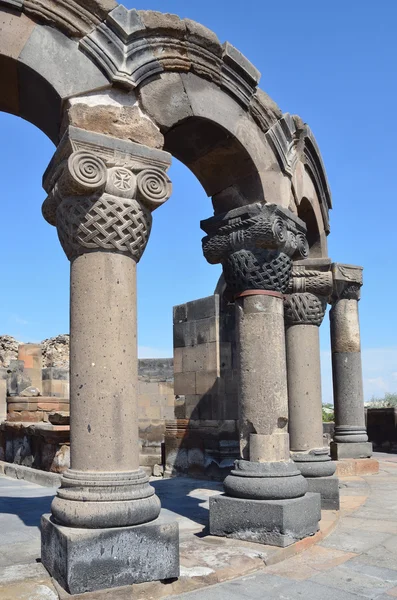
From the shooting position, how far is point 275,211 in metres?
5.54

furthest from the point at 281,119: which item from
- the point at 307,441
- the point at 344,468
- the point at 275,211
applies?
the point at 344,468

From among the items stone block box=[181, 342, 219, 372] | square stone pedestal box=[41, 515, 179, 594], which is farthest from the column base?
square stone pedestal box=[41, 515, 179, 594]

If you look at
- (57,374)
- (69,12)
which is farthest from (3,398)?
(69,12)

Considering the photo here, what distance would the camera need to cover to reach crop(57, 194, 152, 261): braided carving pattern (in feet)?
13.5

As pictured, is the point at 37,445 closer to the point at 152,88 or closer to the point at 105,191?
the point at 105,191

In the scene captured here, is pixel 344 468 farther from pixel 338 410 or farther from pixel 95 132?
pixel 95 132

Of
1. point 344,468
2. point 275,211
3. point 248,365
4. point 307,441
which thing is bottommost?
point 344,468

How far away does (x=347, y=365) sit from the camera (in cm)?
1113

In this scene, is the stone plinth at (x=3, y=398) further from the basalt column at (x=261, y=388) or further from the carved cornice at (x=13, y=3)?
the carved cornice at (x=13, y=3)

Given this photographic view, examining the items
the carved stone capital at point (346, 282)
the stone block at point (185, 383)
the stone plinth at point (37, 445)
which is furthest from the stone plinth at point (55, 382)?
the carved stone capital at point (346, 282)

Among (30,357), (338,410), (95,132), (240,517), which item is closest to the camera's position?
(95,132)

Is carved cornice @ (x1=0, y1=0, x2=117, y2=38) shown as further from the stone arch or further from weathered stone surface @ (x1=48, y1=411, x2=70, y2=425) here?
weathered stone surface @ (x1=48, y1=411, x2=70, y2=425)

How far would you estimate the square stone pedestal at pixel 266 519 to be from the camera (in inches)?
189

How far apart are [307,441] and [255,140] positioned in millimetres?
3180
